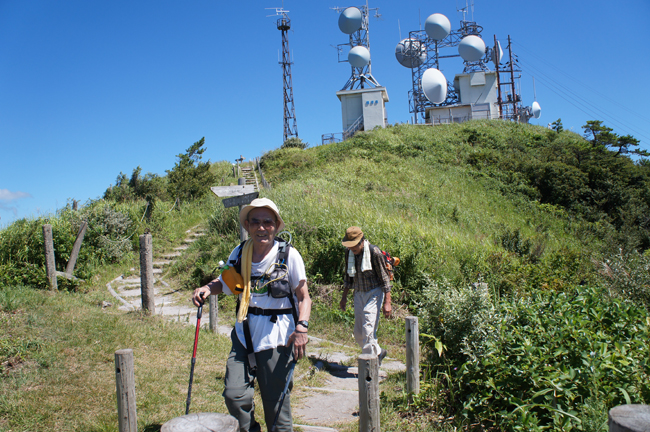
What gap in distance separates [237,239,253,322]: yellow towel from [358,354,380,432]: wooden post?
2.87ft

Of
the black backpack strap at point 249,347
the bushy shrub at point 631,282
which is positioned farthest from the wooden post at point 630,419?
the bushy shrub at point 631,282

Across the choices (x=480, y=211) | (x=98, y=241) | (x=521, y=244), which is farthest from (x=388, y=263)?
(x=480, y=211)

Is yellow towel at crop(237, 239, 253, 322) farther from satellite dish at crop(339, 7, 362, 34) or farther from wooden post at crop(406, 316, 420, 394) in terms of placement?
satellite dish at crop(339, 7, 362, 34)

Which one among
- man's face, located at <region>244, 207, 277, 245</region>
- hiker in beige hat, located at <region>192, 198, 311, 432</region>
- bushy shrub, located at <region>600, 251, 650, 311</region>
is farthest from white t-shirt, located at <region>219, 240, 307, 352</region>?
bushy shrub, located at <region>600, 251, 650, 311</region>

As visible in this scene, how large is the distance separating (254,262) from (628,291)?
5.30 metres

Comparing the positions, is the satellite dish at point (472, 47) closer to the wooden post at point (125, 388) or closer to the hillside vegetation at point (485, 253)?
the hillside vegetation at point (485, 253)

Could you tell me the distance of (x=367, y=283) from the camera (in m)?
5.20

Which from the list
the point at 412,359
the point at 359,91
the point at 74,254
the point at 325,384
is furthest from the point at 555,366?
the point at 359,91

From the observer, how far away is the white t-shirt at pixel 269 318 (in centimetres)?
282

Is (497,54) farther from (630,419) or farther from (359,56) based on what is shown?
(630,419)

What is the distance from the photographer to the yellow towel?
2.87 metres

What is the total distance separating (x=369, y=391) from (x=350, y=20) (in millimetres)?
37911

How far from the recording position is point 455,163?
78.8 ft

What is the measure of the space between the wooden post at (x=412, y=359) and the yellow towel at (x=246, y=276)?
200cm
